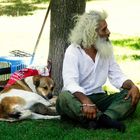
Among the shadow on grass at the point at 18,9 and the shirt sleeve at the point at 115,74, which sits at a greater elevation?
the shirt sleeve at the point at 115,74

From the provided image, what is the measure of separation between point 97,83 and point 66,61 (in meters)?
0.53

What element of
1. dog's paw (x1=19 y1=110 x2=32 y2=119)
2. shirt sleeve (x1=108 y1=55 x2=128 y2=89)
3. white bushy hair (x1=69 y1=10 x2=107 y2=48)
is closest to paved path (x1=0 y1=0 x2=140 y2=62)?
shirt sleeve (x1=108 y1=55 x2=128 y2=89)

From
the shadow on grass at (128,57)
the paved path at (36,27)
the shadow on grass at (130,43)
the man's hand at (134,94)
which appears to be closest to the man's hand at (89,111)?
the man's hand at (134,94)

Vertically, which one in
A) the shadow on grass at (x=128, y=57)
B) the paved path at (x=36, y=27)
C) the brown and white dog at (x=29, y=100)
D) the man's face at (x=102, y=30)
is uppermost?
the man's face at (x=102, y=30)

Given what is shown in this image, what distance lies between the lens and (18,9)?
20828 mm

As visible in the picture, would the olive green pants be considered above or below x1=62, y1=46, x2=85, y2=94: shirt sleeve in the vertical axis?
below

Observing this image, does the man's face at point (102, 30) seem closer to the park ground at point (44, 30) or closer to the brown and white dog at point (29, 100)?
the brown and white dog at point (29, 100)

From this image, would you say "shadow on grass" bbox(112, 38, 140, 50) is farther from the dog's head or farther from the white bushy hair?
the white bushy hair

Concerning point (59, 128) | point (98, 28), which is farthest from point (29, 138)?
point (98, 28)

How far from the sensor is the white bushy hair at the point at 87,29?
21.9ft

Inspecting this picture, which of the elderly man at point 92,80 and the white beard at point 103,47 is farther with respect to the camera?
the white beard at point 103,47

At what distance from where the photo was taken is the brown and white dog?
22.5 ft

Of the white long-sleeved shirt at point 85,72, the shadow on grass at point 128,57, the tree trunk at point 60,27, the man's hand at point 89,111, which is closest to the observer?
the man's hand at point 89,111

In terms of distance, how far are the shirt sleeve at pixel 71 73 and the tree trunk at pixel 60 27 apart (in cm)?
103
